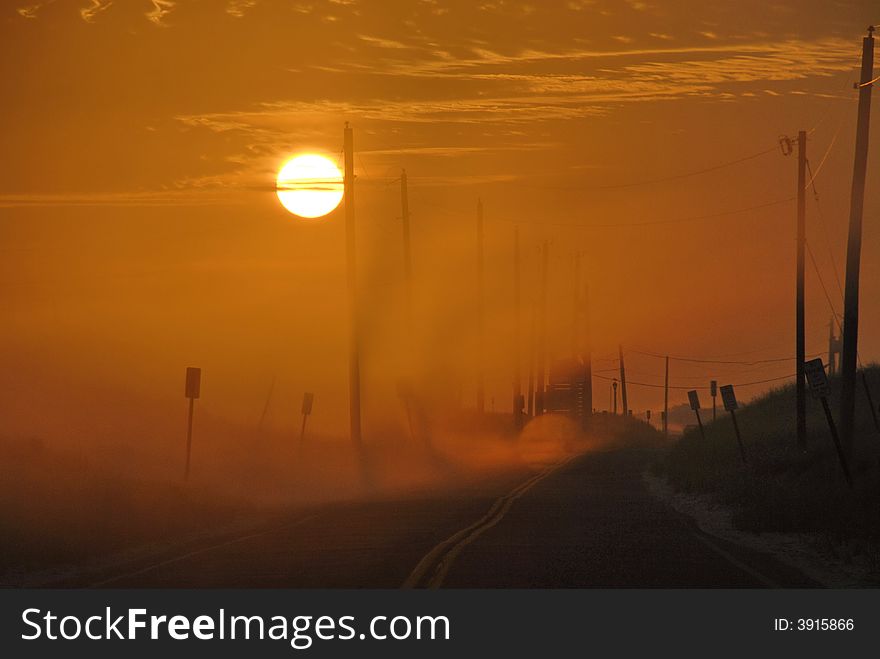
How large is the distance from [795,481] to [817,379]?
566 centimetres

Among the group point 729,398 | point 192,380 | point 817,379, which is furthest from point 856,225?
point 192,380

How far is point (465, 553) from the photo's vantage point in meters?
22.2

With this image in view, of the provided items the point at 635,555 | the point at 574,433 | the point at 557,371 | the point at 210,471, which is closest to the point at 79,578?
the point at 635,555

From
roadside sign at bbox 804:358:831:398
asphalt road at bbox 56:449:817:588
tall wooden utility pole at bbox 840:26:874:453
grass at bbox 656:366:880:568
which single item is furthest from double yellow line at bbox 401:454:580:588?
tall wooden utility pole at bbox 840:26:874:453

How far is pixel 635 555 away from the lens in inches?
866

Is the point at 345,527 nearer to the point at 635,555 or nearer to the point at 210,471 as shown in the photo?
the point at 635,555

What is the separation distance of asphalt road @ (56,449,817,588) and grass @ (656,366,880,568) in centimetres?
190

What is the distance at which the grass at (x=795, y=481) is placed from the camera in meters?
26.7

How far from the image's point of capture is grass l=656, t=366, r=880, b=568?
26.7 metres

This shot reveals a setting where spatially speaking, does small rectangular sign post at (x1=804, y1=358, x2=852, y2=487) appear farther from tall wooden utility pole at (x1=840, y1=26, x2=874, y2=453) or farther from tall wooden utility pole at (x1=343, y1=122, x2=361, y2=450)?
tall wooden utility pole at (x1=343, y1=122, x2=361, y2=450)

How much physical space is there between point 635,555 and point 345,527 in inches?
323

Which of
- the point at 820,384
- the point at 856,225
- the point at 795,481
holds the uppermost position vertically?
the point at 856,225

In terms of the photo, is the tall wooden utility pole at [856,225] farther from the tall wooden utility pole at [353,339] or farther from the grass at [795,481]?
the tall wooden utility pole at [353,339]

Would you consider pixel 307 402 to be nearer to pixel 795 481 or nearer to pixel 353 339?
pixel 353 339
